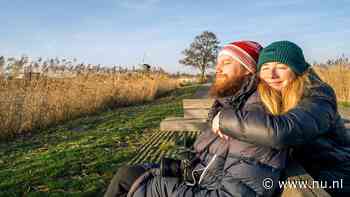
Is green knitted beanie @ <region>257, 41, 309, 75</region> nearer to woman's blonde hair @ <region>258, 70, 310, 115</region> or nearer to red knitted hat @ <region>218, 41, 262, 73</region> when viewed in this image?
woman's blonde hair @ <region>258, 70, 310, 115</region>

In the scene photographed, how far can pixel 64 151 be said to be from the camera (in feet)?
20.3

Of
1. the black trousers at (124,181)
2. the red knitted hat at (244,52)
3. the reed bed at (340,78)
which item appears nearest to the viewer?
the black trousers at (124,181)

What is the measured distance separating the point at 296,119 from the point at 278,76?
50 centimetres

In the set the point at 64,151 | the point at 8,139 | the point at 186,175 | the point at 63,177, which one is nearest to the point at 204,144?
the point at 186,175

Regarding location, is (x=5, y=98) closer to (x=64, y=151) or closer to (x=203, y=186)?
(x=64, y=151)

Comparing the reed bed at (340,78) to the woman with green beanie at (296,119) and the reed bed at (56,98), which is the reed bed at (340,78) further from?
the woman with green beanie at (296,119)

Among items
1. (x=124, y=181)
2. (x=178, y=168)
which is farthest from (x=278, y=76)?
(x=124, y=181)

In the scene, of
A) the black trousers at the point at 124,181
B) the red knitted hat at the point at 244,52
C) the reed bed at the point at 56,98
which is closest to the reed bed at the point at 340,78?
the reed bed at the point at 56,98

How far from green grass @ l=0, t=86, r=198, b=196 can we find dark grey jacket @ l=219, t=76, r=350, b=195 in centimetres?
249

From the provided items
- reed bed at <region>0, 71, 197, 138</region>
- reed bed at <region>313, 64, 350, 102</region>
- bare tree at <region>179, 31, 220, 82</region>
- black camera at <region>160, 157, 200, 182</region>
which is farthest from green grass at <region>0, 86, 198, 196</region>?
bare tree at <region>179, 31, 220, 82</region>

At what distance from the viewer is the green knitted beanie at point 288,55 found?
89.5 inches

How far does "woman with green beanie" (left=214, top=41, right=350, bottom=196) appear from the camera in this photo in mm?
1850

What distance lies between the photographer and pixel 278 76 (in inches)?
90.4

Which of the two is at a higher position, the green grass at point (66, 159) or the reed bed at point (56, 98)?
the reed bed at point (56, 98)
